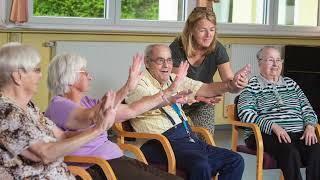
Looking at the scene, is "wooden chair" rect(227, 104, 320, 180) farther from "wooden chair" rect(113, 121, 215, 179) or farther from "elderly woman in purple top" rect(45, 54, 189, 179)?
"elderly woman in purple top" rect(45, 54, 189, 179)

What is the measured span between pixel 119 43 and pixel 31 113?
3648mm

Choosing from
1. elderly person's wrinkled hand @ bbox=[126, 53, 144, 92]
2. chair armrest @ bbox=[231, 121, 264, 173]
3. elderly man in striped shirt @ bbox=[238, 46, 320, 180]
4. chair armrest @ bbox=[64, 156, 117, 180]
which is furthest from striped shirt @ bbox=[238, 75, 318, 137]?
chair armrest @ bbox=[64, 156, 117, 180]

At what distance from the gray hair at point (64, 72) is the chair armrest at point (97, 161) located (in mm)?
291

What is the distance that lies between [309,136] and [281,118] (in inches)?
8.3

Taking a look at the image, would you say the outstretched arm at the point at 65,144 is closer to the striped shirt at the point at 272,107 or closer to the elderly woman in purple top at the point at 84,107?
the elderly woman in purple top at the point at 84,107

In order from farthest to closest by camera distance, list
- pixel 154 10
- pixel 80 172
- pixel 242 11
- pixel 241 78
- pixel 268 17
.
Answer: pixel 268 17, pixel 242 11, pixel 154 10, pixel 241 78, pixel 80 172

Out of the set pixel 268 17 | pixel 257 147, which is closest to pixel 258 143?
pixel 257 147

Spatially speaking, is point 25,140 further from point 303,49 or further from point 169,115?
point 303,49

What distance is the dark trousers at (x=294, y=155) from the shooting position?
3.49 m

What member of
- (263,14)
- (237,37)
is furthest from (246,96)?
(263,14)

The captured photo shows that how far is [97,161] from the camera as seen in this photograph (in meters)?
2.61

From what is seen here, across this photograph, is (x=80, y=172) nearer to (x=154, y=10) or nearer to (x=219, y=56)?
(x=219, y=56)

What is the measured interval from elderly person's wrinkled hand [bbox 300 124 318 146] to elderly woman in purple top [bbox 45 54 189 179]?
1.17 meters

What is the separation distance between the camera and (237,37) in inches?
263
